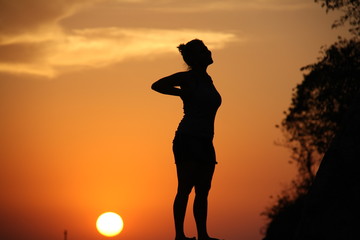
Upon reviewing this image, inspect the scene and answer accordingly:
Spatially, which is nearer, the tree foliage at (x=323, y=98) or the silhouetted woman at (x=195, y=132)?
the silhouetted woman at (x=195, y=132)

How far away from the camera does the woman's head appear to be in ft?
32.8

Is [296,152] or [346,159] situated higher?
[296,152]

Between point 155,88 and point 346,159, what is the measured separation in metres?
2.76

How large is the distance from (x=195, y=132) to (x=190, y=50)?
1114 mm

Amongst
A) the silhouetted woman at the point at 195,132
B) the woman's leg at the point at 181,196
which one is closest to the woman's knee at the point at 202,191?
the silhouetted woman at the point at 195,132

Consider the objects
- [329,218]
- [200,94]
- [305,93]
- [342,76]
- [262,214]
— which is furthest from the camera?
[262,214]

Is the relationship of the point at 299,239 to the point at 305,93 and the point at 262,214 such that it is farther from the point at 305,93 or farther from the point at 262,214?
the point at 262,214

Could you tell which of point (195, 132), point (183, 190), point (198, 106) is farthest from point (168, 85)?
point (183, 190)

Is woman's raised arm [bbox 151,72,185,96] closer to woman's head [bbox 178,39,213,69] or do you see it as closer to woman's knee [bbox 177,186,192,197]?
woman's head [bbox 178,39,213,69]

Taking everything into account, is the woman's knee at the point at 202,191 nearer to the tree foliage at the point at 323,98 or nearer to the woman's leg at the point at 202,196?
the woman's leg at the point at 202,196

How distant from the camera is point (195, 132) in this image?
972cm

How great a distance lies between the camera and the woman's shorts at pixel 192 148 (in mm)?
9719

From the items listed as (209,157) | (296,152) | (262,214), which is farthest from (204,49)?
(262,214)

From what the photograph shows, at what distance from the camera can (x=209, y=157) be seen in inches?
387
